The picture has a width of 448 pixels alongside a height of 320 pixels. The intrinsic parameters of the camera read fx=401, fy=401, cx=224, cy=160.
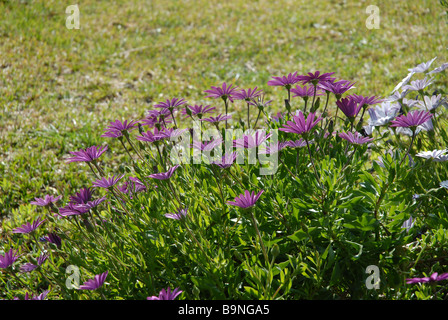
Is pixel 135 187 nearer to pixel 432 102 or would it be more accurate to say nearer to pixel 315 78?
pixel 315 78

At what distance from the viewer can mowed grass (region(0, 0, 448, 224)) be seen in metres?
4.01

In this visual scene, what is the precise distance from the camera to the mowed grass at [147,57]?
401 cm

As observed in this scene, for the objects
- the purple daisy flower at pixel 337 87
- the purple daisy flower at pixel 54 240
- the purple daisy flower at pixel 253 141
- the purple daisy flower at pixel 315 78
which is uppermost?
the purple daisy flower at pixel 315 78

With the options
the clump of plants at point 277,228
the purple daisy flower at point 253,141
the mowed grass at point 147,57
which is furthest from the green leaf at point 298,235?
the mowed grass at point 147,57

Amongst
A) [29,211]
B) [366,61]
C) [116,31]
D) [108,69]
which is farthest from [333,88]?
[116,31]

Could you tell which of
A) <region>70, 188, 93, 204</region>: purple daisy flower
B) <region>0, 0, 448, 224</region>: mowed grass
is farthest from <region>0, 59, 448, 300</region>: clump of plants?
<region>0, 0, 448, 224</region>: mowed grass

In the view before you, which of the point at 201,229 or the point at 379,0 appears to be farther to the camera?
the point at 379,0

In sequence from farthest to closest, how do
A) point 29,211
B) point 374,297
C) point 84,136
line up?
point 84,136
point 29,211
point 374,297

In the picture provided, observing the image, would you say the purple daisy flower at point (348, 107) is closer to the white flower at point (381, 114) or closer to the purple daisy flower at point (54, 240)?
the white flower at point (381, 114)

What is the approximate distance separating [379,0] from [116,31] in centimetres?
485

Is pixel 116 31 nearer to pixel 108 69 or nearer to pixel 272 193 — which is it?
pixel 108 69

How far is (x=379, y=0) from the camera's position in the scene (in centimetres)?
749

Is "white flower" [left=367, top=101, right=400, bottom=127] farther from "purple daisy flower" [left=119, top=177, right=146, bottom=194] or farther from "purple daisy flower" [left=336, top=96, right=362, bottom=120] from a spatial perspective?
"purple daisy flower" [left=119, top=177, right=146, bottom=194]

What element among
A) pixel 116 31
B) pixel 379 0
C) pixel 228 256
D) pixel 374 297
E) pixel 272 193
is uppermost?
pixel 379 0
